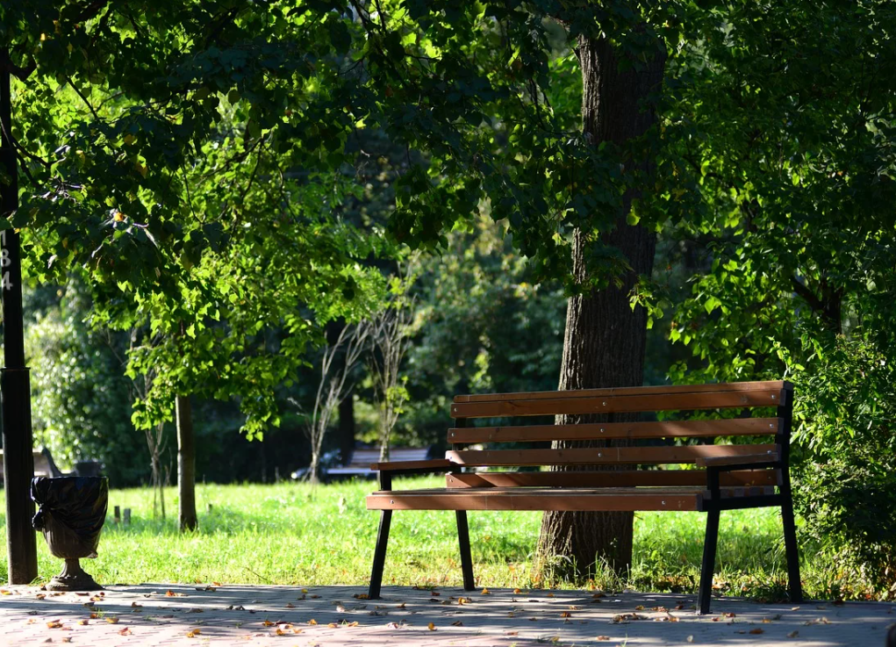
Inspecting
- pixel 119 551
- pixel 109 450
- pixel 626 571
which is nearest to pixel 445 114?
pixel 626 571

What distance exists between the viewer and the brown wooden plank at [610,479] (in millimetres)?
5836

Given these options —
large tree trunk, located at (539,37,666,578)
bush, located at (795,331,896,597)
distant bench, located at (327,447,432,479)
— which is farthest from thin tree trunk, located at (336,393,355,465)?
bush, located at (795,331,896,597)

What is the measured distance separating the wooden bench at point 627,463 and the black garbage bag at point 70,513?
1823mm

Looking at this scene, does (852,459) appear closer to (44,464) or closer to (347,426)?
(44,464)

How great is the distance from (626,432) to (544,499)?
2.70ft

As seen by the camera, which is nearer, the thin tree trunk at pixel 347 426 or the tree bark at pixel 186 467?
the tree bark at pixel 186 467

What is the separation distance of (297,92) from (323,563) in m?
3.69

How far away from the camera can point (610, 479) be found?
21.1 feet

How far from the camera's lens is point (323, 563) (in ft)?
29.2

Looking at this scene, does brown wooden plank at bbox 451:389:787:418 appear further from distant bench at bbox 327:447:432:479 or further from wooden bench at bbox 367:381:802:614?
distant bench at bbox 327:447:432:479

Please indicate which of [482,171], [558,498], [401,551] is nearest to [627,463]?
[558,498]

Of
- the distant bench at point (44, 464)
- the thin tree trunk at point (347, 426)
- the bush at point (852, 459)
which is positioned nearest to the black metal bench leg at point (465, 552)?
the bush at point (852, 459)

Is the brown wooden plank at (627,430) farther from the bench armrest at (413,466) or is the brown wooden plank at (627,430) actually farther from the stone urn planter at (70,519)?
the stone urn planter at (70,519)

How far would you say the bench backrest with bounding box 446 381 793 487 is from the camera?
577 centimetres
